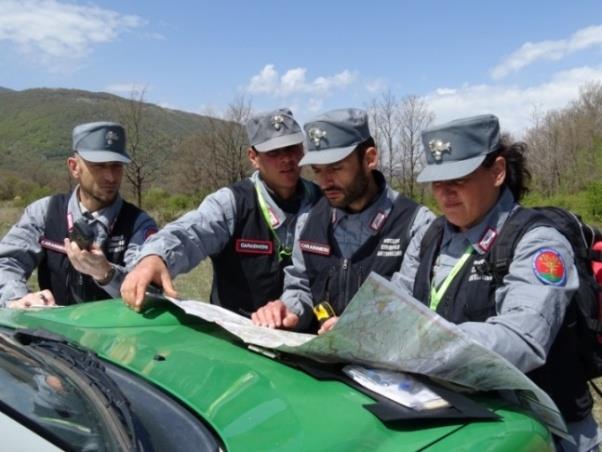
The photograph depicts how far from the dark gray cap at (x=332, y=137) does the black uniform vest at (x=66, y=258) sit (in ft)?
3.64

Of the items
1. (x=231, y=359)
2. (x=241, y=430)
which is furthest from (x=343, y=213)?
(x=241, y=430)

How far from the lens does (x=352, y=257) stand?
2.80m

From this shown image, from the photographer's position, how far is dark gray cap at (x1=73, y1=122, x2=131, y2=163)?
10.8 feet

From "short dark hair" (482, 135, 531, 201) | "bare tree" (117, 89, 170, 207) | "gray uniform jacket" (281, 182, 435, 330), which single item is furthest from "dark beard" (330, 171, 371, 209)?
"bare tree" (117, 89, 170, 207)

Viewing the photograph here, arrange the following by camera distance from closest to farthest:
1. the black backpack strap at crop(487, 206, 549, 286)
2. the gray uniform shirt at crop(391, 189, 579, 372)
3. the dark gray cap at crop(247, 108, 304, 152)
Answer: the gray uniform shirt at crop(391, 189, 579, 372), the black backpack strap at crop(487, 206, 549, 286), the dark gray cap at crop(247, 108, 304, 152)

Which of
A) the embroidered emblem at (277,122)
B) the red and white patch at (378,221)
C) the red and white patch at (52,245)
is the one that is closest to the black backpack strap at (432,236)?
the red and white patch at (378,221)

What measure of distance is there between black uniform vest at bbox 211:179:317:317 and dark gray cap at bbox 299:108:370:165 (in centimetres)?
55

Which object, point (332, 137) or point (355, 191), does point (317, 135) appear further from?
point (355, 191)

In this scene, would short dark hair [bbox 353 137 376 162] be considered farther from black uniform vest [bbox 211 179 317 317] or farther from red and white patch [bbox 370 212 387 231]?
black uniform vest [bbox 211 179 317 317]

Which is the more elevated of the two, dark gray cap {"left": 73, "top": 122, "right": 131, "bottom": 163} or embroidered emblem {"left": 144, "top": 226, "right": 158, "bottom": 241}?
dark gray cap {"left": 73, "top": 122, "right": 131, "bottom": 163}

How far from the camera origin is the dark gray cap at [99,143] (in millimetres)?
3293

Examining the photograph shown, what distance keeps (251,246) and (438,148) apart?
1.35 meters

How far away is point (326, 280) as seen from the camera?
280 centimetres

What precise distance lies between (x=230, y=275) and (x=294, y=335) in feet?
4.45
